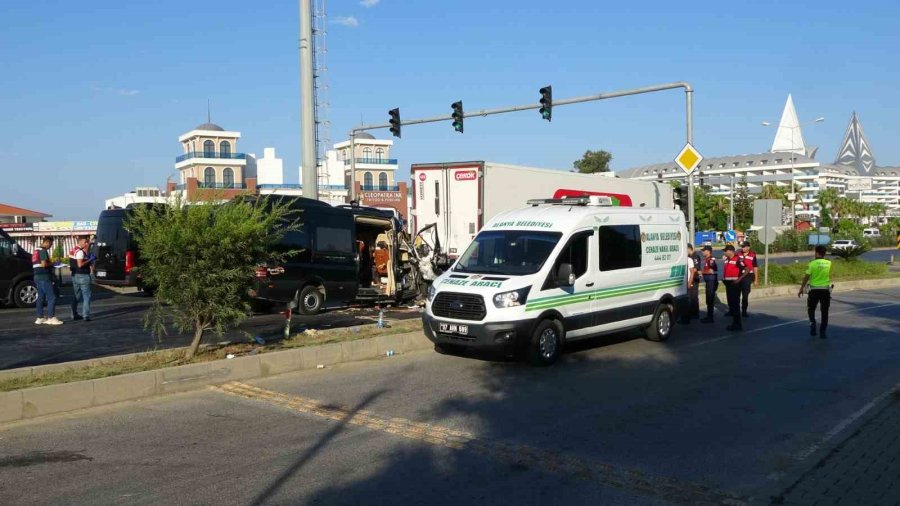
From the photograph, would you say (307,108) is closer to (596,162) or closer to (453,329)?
(453,329)

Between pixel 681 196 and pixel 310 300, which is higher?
pixel 681 196

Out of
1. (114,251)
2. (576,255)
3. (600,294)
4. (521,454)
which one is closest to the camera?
(521,454)

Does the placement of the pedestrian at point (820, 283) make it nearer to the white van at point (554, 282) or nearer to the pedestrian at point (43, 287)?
the white van at point (554, 282)

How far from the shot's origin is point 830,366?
443 inches

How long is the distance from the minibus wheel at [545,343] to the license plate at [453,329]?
95 centimetres

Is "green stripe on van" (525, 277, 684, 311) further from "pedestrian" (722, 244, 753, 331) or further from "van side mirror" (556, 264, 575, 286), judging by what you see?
"pedestrian" (722, 244, 753, 331)

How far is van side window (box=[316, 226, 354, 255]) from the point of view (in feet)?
54.3

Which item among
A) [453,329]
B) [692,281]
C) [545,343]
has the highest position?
[692,281]

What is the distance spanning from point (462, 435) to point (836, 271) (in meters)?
32.3

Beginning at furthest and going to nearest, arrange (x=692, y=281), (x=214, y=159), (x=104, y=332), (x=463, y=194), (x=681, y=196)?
(x=214, y=159), (x=681, y=196), (x=463, y=194), (x=692, y=281), (x=104, y=332)

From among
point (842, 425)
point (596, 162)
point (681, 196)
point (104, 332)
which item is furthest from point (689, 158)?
point (596, 162)

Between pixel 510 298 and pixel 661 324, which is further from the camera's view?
pixel 661 324

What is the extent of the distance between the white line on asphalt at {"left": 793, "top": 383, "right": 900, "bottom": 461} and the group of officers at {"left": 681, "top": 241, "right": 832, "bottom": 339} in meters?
4.75

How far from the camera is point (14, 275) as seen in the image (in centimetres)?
1814
